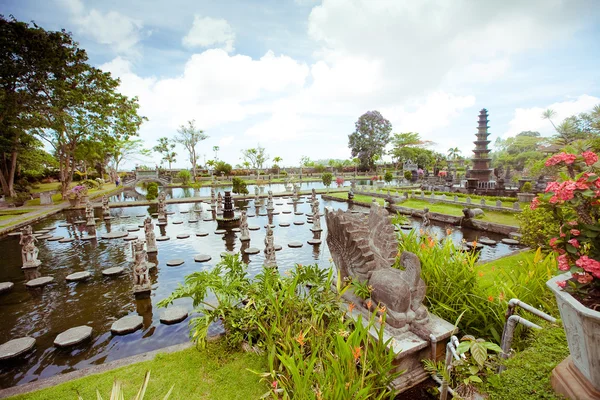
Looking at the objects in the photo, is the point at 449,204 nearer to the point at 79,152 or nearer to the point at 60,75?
the point at 60,75

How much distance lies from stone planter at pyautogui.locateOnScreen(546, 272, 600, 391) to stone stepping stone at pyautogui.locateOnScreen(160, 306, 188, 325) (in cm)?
591

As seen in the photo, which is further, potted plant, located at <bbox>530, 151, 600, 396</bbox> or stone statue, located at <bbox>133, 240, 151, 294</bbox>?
stone statue, located at <bbox>133, 240, 151, 294</bbox>

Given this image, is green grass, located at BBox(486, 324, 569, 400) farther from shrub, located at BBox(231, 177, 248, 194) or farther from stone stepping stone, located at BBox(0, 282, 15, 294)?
shrub, located at BBox(231, 177, 248, 194)

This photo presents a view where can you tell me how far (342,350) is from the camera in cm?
284

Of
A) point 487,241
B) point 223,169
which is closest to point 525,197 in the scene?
point 487,241

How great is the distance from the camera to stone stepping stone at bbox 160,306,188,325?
17.9ft

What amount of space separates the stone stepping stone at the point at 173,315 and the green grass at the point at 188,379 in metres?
1.53

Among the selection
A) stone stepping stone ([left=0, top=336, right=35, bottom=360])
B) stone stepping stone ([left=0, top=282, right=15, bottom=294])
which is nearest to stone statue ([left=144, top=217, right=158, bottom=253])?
stone stepping stone ([left=0, top=282, right=15, bottom=294])

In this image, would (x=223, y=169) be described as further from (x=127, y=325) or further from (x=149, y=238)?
(x=127, y=325)

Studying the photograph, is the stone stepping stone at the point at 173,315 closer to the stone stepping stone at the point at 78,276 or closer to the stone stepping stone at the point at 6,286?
the stone stepping stone at the point at 78,276

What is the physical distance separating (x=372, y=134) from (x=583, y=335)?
170 feet

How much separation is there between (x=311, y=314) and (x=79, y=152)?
116 ft

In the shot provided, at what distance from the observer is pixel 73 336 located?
16.0 feet

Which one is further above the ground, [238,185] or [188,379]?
[238,185]
